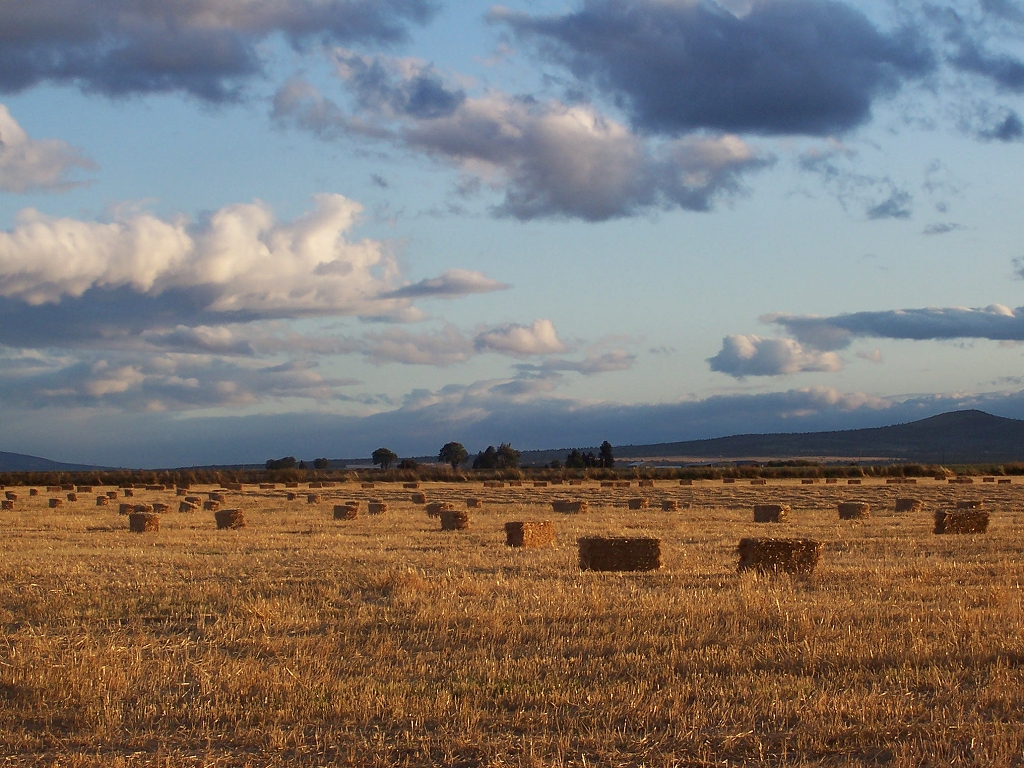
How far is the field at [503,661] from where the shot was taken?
23.4ft

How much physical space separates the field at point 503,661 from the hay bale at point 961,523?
16.9 ft

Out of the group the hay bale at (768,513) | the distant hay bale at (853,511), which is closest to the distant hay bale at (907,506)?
the distant hay bale at (853,511)

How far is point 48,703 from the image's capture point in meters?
8.31

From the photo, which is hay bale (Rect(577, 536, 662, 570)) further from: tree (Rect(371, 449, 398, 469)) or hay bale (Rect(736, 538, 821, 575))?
tree (Rect(371, 449, 398, 469))

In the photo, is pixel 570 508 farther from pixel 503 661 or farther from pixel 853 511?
pixel 503 661

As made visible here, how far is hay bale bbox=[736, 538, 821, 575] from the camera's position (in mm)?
15367

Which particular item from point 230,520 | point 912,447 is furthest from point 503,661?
point 912,447

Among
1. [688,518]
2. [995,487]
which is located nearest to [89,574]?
[688,518]

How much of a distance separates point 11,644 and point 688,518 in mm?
21942

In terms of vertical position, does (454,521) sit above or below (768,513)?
above

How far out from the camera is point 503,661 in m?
9.30

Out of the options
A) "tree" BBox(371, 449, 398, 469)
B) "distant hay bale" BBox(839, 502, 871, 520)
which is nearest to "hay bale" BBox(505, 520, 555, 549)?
"distant hay bale" BBox(839, 502, 871, 520)

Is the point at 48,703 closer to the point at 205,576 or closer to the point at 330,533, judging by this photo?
the point at 205,576

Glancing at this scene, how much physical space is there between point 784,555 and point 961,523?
372 inches
